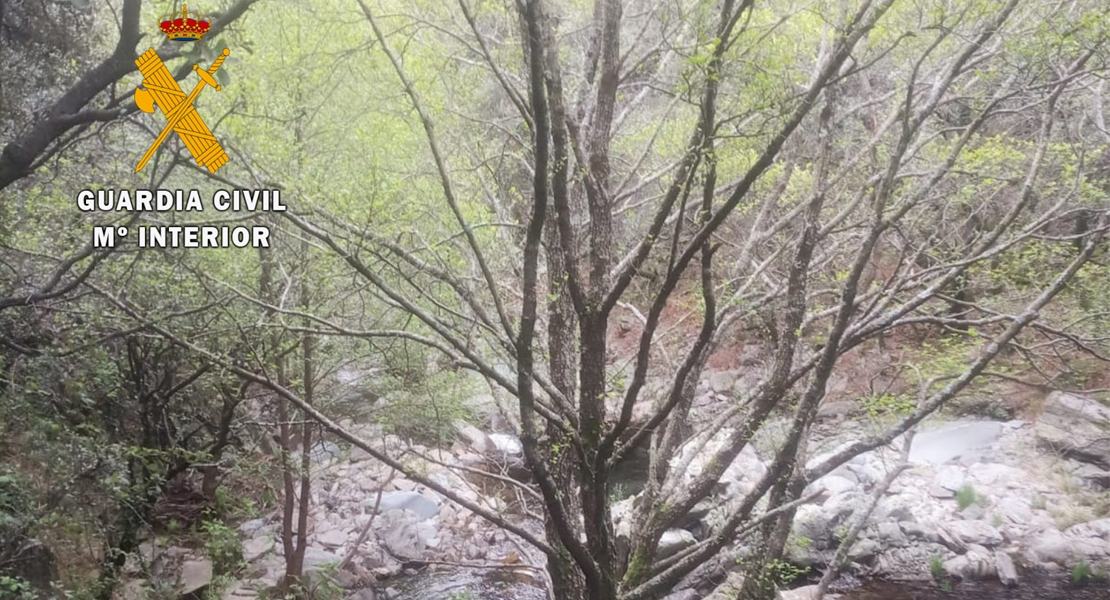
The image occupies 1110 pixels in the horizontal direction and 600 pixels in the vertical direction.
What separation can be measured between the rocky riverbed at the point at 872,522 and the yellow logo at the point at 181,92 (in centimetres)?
466

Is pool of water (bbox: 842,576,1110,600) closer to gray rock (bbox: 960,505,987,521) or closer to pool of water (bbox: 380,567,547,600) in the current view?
gray rock (bbox: 960,505,987,521)

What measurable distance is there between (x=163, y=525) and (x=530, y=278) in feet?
24.5

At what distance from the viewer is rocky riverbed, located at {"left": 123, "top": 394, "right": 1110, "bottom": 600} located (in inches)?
330

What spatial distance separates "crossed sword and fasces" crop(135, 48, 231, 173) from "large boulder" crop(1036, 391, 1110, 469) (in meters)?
11.7

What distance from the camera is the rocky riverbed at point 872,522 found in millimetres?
8375

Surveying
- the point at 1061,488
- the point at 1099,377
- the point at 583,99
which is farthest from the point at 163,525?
the point at 1099,377

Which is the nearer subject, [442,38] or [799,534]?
[442,38]

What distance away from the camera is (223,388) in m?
6.77

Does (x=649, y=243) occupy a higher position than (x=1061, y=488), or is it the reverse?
(x=649, y=243)

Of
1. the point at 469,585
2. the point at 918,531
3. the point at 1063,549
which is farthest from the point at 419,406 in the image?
the point at 1063,549

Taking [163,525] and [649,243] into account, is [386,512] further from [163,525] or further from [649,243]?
[649,243]

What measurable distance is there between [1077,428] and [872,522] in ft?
13.6

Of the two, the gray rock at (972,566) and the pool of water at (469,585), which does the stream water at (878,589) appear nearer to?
the pool of water at (469,585)

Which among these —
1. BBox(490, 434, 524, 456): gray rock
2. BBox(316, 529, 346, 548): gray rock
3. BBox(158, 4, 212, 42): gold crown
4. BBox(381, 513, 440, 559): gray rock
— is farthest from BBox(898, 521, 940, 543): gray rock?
BBox(158, 4, 212, 42): gold crown
